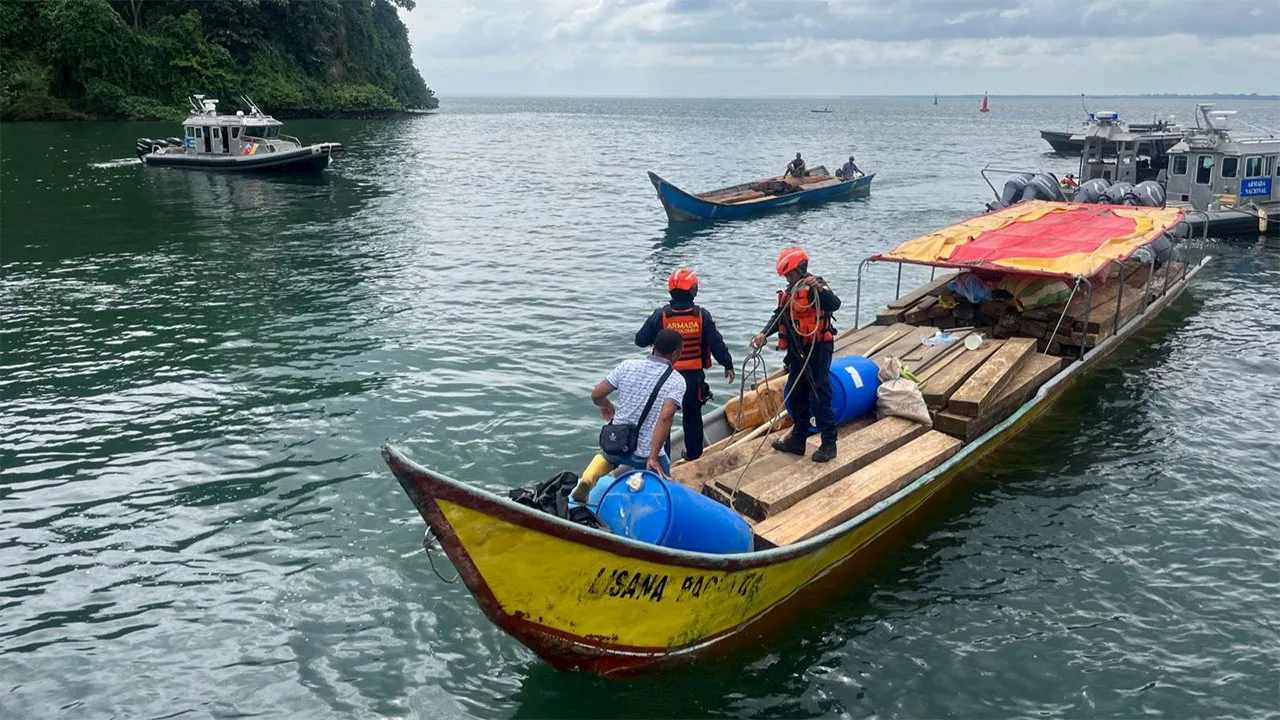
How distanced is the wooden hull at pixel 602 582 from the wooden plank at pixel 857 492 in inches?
6.0

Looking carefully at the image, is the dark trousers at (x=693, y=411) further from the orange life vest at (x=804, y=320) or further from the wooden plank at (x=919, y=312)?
the wooden plank at (x=919, y=312)

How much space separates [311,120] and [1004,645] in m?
83.5

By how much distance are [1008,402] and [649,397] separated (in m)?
5.44

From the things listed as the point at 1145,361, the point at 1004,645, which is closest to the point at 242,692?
the point at 1004,645

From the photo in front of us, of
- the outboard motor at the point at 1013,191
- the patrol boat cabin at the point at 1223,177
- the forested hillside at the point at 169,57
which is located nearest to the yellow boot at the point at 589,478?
the outboard motor at the point at 1013,191

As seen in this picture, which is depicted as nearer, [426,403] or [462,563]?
[462,563]

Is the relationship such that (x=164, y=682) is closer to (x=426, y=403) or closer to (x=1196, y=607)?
(x=426, y=403)

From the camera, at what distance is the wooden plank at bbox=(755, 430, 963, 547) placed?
7523mm

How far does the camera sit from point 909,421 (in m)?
9.83

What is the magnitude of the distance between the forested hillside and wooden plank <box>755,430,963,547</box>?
72340mm

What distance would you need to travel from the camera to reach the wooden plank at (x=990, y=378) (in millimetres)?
9836

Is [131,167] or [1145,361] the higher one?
[131,167]

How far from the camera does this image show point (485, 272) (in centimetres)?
2219

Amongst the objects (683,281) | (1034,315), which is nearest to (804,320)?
(683,281)
